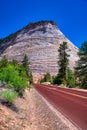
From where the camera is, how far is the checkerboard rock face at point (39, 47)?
143m

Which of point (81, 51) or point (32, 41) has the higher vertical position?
point (32, 41)

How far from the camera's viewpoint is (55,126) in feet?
40.5

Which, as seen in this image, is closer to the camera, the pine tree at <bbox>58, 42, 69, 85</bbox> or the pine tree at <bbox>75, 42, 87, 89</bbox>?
the pine tree at <bbox>75, 42, 87, 89</bbox>

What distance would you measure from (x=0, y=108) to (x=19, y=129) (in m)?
2.48

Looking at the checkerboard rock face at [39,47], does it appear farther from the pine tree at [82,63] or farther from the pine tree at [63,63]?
the pine tree at [82,63]

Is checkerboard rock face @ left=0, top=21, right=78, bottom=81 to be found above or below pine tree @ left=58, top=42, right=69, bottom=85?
above

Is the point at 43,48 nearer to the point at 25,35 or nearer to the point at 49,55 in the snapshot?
the point at 49,55

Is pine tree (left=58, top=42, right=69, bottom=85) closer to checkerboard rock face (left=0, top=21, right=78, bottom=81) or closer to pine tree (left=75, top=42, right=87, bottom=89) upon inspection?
pine tree (left=75, top=42, right=87, bottom=89)

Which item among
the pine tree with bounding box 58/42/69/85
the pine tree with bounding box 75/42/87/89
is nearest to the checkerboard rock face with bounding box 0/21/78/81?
the pine tree with bounding box 58/42/69/85

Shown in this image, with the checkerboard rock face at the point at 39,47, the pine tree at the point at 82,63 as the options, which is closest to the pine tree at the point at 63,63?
the pine tree at the point at 82,63

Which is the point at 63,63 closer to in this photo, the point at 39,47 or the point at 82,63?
the point at 82,63

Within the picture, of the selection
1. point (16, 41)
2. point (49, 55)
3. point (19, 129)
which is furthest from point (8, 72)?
point (16, 41)

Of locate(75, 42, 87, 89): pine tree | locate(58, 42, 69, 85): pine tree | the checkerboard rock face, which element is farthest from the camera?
the checkerboard rock face

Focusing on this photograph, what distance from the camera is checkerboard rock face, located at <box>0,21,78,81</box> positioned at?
143375mm
